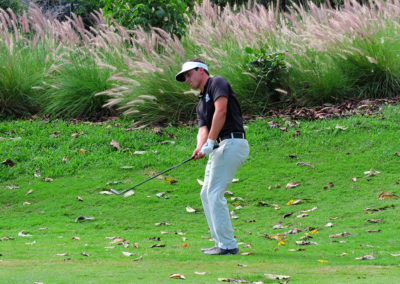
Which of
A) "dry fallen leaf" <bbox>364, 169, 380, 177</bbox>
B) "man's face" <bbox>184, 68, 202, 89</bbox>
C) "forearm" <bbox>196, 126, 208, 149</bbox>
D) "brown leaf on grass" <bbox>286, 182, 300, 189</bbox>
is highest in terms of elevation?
"man's face" <bbox>184, 68, 202, 89</bbox>

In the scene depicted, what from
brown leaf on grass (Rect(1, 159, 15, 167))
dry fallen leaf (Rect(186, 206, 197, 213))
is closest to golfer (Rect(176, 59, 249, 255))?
dry fallen leaf (Rect(186, 206, 197, 213))

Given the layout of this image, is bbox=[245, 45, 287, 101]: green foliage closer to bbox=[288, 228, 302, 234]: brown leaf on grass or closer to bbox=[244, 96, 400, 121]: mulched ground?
bbox=[244, 96, 400, 121]: mulched ground

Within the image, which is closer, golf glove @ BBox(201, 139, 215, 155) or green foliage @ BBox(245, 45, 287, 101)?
golf glove @ BBox(201, 139, 215, 155)

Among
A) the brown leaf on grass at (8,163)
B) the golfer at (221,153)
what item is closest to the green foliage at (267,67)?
the brown leaf on grass at (8,163)

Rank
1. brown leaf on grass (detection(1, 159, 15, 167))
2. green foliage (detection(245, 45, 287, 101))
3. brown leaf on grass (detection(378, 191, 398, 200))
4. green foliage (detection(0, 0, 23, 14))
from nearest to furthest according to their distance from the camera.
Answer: brown leaf on grass (detection(378, 191, 398, 200)) < brown leaf on grass (detection(1, 159, 15, 167)) < green foliage (detection(245, 45, 287, 101)) < green foliage (detection(0, 0, 23, 14))

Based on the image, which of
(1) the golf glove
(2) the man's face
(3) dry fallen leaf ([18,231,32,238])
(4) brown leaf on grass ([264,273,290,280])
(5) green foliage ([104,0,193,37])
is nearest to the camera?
(4) brown leaf on grass ([264,273,290,280])

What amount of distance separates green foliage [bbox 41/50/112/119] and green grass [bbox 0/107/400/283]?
0.69m

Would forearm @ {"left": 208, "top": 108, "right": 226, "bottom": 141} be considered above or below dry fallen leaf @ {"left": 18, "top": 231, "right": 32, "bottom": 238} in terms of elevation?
above

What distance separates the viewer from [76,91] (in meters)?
11.9

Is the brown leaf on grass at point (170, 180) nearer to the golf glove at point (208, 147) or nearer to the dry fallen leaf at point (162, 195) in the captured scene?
the dry fallen leaf at point (162, 195)

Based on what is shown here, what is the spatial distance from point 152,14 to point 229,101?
7.69 m

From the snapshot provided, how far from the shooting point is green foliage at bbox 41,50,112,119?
11.9 m

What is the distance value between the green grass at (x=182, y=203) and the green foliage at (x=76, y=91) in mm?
692

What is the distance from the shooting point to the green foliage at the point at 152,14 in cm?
1284
